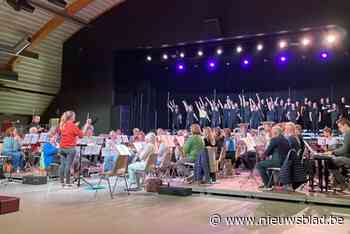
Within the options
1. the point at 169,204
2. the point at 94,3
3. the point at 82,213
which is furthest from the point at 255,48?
the point at 82,213

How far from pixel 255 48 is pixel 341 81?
335 centimetres

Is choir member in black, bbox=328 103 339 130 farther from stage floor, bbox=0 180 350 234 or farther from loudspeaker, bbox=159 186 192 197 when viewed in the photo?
loudspeaker, bbox=159 186 192 197

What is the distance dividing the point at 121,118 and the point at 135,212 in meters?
11.1

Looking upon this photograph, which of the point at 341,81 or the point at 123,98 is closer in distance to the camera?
the point at 341,81

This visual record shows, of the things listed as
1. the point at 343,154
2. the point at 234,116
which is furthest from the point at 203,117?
the point at 343,154

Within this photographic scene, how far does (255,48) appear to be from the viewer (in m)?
14.1

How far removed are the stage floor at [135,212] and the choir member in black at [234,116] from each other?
8676 mm

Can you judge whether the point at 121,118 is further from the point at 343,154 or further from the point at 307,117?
the point at 343,154

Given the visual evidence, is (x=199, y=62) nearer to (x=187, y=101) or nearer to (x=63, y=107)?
(x=187, y=101)

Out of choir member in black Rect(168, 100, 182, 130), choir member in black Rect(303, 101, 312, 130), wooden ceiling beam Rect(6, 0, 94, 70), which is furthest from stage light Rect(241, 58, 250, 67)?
wooden ceiling beam Rect(6, 0, 94, 70)

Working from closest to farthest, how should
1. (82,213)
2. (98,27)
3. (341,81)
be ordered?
1. (82,213)
2. (341,81)
3. (98,27)

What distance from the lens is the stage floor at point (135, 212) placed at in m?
4.25

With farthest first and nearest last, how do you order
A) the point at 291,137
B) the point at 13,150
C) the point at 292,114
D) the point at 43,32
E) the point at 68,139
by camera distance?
the point at 43,32 < the point at 292,114 < the point at 13,150 < the point at 68,139 < the point at 291,137

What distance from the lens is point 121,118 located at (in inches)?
632
